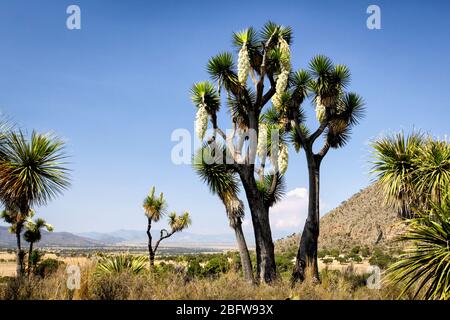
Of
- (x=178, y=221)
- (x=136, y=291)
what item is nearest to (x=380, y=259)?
(x=178, y=221)

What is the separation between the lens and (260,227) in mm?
14633

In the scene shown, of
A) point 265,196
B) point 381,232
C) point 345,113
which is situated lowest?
point 381,232

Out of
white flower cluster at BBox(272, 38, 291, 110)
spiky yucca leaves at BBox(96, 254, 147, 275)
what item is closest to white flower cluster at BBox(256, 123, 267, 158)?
white flower cluster at BBox(272, 38, 291, 110)

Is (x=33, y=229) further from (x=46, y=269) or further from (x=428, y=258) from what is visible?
(x=428, y=258)

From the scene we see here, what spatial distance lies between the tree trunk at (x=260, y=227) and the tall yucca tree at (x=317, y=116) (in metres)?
1.08

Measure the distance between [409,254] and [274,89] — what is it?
26.8 feet

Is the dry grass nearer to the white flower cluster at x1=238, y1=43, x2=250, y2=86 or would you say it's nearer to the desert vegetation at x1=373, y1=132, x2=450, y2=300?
the desert vegetation at x1=373, y1=132, x2=450, y2=300

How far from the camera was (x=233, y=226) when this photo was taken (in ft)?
49.5

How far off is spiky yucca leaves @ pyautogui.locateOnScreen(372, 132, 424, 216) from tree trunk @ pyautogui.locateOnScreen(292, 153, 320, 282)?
2475 mm

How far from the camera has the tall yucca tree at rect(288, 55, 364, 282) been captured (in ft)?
49.3

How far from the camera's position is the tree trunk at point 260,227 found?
1439 cm
